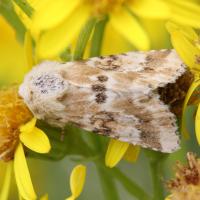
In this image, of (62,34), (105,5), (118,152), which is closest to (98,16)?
(105,5)

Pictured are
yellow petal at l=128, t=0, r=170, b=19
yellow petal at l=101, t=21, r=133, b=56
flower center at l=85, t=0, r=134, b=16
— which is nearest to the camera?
yellow petal at l=128, t=0, r=170, b=19

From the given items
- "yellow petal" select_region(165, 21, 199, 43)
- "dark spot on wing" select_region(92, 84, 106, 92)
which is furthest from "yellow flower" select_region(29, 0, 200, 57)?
"dark spot on wing" select_region(92, 84, 106, 92)

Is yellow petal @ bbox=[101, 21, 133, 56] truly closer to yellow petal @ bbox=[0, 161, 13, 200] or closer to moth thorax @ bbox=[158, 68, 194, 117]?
moth thorax @ bbox=[158, 68, 194, 117]

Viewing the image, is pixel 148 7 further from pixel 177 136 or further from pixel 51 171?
pixel 51 171

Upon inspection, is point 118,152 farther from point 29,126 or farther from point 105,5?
point 105,5

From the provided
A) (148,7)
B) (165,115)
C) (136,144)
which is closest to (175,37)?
(148,7)

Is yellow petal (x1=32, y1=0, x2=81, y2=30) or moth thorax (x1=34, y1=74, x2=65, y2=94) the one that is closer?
yellow petal (x1=32, y1=0, x2=81, y2=30)
